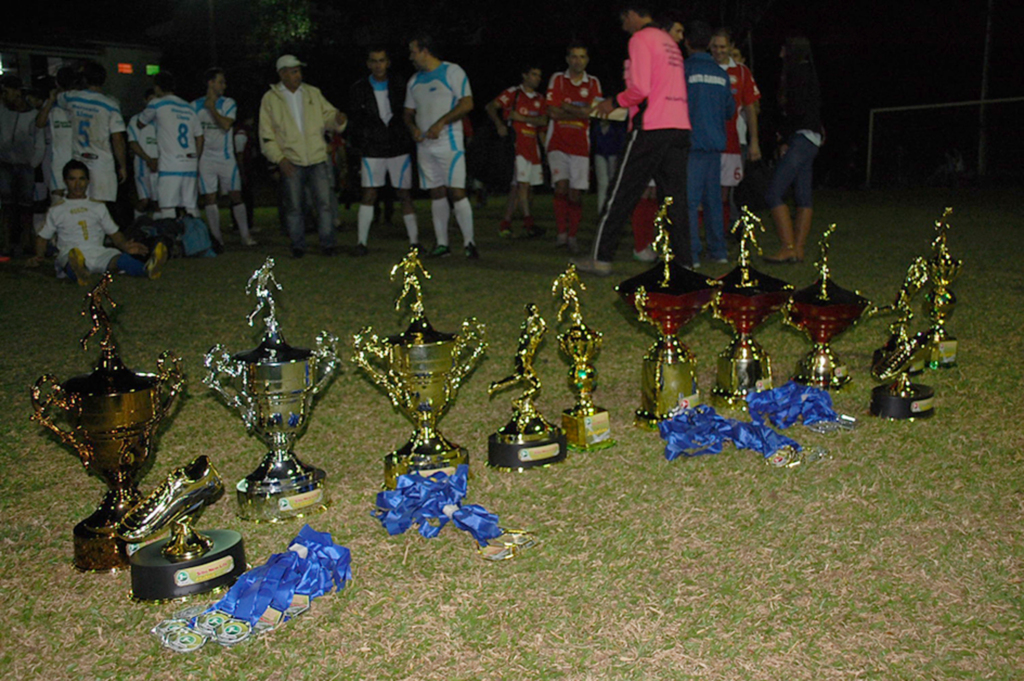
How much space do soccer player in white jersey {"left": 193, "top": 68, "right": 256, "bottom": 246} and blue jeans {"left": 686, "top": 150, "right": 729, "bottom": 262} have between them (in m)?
5.52

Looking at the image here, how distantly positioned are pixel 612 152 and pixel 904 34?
77.3 feet

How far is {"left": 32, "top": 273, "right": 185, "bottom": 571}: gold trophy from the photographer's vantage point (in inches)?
92.1

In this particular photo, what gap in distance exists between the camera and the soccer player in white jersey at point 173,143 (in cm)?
897

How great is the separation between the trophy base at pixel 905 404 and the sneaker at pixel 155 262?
20.5 ft

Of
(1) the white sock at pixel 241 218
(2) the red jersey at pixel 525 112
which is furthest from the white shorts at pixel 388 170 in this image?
(1) the white sock at pixel 241 218

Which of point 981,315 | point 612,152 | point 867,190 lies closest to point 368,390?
point 981,315

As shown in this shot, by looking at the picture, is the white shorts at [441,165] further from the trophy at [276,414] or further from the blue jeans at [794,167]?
the trophy at [276,414]

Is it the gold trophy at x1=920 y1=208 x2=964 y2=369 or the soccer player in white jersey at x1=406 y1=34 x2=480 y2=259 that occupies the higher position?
the soccer player in white jersey at x1=406 y1=34 x2=480 y2=259

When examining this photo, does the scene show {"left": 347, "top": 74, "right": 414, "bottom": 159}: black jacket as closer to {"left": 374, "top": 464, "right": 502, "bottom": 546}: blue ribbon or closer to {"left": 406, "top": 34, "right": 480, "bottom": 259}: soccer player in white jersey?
{"left": 406, "top": 34, "right": 480, "bottom": 259}: soccer player in white jersey

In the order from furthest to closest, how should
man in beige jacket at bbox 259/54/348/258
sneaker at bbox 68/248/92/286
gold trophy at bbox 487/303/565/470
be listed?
man in beige jacket at bbox 259/54/348/258 → sneaker at bbox 68/248/92/286 → gold trophy at bbox 487/303/565/470

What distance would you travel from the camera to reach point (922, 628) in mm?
1943

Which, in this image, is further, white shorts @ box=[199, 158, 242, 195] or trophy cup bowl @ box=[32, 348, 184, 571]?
white shorts @ box=[199, 158, 242, 195]

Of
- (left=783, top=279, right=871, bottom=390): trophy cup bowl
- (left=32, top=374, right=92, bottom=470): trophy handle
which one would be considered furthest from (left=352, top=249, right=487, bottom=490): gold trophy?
(left=783, top=279, right=871, bottom=390): trophy cup bowl

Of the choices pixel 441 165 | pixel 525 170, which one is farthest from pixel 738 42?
pixel 441 165
